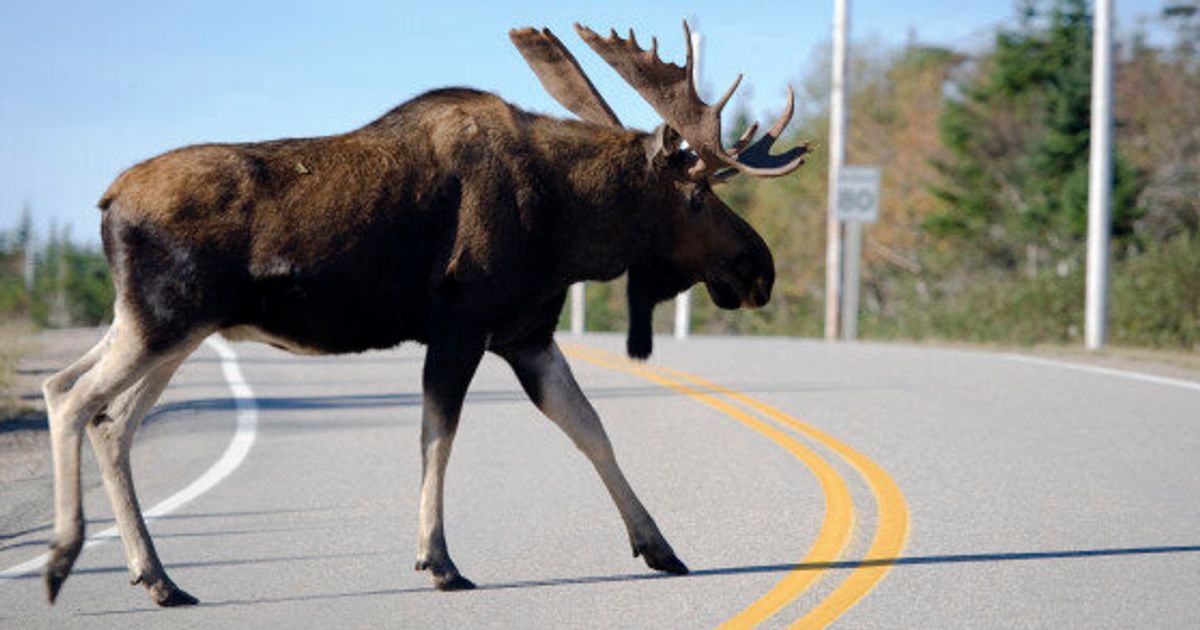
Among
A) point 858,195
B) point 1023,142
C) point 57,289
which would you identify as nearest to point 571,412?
point 858,195

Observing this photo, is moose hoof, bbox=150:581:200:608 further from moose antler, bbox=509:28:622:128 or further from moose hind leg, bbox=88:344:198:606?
moose antler, bbox=509:28:622:128

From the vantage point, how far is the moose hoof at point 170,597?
5902 mm

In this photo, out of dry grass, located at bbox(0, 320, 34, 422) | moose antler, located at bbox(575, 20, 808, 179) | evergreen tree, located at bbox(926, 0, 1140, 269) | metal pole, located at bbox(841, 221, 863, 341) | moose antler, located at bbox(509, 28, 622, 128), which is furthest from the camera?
evergreen tree, located at bbox(926, 0, 1140, 269)

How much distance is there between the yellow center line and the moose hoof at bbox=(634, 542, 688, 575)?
434 mm

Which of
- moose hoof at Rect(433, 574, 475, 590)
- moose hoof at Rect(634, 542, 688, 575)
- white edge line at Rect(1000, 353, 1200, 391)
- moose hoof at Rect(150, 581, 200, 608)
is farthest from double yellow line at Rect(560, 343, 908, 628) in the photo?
white edge line at Rect(1000, 353, 1200, 391)

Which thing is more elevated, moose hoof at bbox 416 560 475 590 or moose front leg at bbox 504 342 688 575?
moose front leg at bbox 504 342 688 575

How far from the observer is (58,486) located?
18.6ft

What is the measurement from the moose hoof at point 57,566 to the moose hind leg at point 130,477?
0.33m

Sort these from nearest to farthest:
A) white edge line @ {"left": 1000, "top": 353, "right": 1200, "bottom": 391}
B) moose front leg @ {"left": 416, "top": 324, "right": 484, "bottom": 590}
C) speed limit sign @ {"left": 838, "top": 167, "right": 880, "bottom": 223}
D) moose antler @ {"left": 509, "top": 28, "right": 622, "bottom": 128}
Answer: moose front leg @ {"left": 416, "top": 324, "right": 484, "bottom": 590}
moose antler @ {"left": 509, "top": 28, "right": 622, "bottom": 128}
white edge line @ {"left": 1000, "top": 353, "right": 1200, "bottom": 391}
speed limit sign @ {"left": 838, "top": 167, "right": 880, "bottom": 223}

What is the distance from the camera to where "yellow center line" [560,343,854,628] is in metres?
5.92

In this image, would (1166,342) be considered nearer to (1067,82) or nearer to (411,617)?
(1067,82)

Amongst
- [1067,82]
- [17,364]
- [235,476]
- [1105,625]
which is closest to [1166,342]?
[1067,82]

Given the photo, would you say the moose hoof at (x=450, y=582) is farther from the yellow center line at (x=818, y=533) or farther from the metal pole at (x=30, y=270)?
the metal pole at (x=30, y=270)

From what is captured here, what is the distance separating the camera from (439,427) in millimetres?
6109
